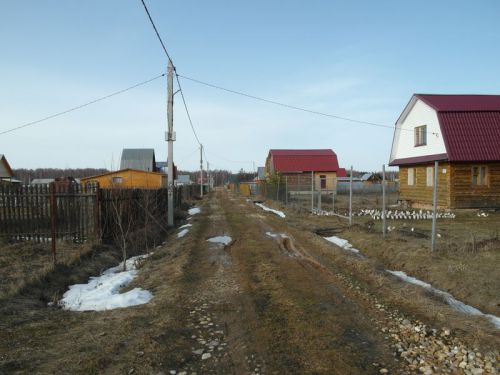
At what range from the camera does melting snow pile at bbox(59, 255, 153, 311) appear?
582cm

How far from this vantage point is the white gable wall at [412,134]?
21578 mm

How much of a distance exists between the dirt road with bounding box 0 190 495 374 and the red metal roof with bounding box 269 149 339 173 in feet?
146

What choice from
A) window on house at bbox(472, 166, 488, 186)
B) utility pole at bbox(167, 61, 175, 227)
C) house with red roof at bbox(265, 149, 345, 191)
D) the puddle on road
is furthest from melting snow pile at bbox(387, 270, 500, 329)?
house with red roof at bbox(265, 149, 345, 191)

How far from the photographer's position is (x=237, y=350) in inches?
163

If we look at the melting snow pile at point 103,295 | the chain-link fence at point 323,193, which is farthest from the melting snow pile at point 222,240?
the chain-link fence at point 323,193

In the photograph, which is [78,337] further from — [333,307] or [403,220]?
[403,220]

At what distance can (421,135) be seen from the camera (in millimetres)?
23578

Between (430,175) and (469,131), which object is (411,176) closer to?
(430,175)

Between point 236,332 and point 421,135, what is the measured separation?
22.2 meters

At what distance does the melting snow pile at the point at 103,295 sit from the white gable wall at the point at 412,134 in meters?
18.9

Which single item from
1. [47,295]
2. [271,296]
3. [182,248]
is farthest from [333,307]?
[182,248]

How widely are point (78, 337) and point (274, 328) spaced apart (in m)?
2.30

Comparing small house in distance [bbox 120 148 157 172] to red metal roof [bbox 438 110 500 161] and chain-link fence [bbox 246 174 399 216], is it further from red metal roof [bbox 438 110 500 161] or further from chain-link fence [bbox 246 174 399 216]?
red metal roof [bbox 438 110 500 161]

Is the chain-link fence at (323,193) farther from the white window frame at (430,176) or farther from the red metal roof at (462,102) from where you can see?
the red metal roof at (462,102)
